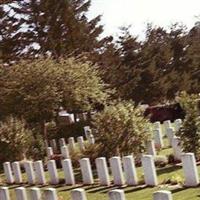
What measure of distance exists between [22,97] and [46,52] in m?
17.7

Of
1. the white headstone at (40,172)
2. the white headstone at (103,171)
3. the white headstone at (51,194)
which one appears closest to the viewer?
the white headstone at (51,194)

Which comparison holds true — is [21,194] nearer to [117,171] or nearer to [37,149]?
[117,171]

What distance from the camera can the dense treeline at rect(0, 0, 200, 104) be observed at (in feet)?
136

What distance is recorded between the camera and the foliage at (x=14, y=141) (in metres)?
23.2

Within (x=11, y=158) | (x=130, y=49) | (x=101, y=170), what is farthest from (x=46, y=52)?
(x=101, y=170)

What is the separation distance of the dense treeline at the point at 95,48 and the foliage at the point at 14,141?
16.5 m

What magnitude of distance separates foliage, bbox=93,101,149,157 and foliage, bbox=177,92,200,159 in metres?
2.05

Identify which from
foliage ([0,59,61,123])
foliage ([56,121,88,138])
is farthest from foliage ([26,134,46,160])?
foliage ([56,121,88,138])

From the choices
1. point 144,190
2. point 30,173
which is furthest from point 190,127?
point 30,173

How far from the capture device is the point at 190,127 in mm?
16422

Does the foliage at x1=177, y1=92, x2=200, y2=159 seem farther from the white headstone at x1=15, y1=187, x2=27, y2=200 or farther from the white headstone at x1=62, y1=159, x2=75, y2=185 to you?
the white headstone at x1=15, y1=187, x2=27, y2=200

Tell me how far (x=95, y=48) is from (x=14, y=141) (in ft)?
72.7

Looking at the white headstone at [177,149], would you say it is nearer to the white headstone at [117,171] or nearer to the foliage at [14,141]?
the white headstone at [117,171]

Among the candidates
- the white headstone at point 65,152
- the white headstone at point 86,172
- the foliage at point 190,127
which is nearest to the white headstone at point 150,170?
the white headstone at point 86,172
